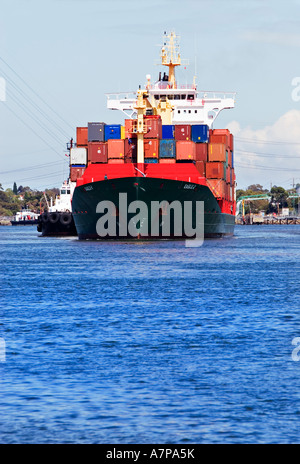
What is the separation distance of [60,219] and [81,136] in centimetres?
3252

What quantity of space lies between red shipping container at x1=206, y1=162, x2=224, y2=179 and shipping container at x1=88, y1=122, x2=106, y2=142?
10.8m

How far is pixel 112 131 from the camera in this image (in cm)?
8075

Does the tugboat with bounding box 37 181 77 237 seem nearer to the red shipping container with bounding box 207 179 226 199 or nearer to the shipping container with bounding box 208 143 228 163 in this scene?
the shipping container with bounding box 208 143 228 163

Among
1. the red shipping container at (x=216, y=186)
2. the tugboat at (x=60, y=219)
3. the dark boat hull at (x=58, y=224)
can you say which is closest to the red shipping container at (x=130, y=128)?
the red shipping container at (x=216, y=186)

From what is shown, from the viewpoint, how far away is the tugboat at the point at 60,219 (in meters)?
114

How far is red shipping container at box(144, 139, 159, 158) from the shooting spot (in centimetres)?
7544

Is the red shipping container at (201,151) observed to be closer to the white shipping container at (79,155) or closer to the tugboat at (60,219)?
the white shipping container at (79,155)

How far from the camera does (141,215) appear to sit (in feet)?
232

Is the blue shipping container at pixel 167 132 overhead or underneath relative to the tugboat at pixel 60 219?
overhead

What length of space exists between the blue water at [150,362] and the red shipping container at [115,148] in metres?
39.7

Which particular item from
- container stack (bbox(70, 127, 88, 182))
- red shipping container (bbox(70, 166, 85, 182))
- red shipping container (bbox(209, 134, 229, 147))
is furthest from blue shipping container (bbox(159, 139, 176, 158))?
red shipping container (bbox(70, 166, 85, 182))

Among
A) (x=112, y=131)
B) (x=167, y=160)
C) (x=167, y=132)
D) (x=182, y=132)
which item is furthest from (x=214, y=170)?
(x=112, y=131)

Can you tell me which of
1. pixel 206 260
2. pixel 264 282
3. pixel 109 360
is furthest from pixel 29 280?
pixel 109 360
